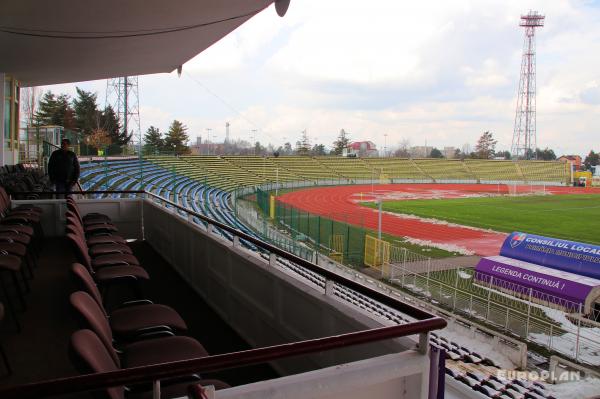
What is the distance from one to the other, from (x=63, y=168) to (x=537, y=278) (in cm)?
1045

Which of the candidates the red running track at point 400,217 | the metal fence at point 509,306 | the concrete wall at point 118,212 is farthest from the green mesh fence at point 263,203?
the concrete wall at point 118,212

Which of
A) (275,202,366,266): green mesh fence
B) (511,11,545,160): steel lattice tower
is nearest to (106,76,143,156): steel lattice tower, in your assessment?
(275,202,366,266): green mesh fence

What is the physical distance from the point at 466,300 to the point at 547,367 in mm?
2903

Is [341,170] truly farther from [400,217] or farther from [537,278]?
[537,278]

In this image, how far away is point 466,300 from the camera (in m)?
10.5

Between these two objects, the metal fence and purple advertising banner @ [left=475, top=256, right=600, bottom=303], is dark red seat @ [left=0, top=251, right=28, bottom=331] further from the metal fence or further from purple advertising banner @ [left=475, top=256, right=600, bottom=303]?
purple advertising banner @ [left=475, top=256, right=600, bottom=303]

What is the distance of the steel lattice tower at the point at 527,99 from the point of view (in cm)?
5678

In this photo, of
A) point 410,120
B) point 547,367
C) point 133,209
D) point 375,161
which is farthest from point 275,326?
point 410,120

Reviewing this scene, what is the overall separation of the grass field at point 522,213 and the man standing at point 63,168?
66.4ft

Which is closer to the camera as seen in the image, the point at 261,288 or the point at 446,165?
the point at 261,288

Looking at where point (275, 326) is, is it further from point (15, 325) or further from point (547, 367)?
point (547, 367)

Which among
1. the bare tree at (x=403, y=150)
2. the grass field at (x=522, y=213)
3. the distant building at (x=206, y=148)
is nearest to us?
the grass field at (x=522, y=213)

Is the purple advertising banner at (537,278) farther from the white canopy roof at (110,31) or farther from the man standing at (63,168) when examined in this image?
the man standing at (63,168)

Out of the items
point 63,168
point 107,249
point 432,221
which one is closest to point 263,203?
point 432,221
